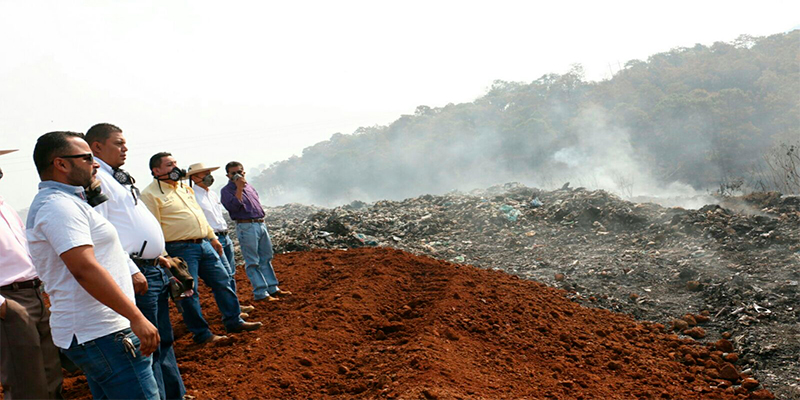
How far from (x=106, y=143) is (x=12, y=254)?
0.77m

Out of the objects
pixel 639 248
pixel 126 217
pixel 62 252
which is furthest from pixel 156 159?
pixel 639 248

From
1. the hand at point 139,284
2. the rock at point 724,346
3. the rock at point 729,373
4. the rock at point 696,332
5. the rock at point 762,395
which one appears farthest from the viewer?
the rock at point 696,332

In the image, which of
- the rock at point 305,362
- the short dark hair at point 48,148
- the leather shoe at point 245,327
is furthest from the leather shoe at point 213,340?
the short dark hair at point 48,148

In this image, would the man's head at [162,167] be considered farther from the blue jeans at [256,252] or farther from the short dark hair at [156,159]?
the blue jeans at [256,252]

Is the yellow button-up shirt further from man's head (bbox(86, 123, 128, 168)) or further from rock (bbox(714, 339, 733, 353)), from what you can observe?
rock (bbox(714, 339, 733, 353))

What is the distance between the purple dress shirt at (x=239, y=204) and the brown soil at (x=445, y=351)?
40.4 inches

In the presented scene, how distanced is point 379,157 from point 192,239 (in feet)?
121

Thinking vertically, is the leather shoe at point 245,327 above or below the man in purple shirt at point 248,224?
below

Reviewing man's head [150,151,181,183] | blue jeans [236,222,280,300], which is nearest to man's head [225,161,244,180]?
blue jeans [236,222,280,300]

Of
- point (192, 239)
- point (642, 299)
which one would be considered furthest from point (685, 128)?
point (192, 239)

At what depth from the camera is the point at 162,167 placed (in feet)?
13.5

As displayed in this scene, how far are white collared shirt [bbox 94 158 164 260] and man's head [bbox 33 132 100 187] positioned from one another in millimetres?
849

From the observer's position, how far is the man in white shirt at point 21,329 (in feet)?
8.74

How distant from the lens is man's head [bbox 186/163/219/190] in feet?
17.7
